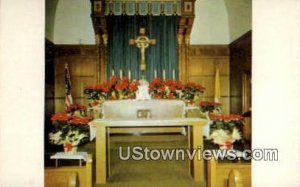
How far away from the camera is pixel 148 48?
12.0m

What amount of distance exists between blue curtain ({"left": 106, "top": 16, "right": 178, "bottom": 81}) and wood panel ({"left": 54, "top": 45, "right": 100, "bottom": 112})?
54 centimetres

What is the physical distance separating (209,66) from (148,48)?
2.12m

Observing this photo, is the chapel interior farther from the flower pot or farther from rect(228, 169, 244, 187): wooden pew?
rect(228, 169, 244, 187): wooden pew

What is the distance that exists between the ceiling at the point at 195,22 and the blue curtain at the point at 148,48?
0.77 meters

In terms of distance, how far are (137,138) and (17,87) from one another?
646 cm

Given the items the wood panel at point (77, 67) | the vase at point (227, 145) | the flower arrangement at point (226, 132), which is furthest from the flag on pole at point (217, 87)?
the vase at point (227, 145)

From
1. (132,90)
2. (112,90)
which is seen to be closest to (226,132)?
(132,90)

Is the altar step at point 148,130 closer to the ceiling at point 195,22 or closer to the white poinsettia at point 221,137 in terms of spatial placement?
the ceiling at point 195,22

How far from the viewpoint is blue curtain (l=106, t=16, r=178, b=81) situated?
11867 millimetres

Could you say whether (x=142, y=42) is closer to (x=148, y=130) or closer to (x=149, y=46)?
(x=149, y=46)

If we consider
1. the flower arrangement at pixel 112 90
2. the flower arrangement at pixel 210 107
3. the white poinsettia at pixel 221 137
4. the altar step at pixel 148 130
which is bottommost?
the altar step at pixel 148 130

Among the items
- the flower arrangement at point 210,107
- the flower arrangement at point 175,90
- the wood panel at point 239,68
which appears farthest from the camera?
the wood panel at point 239,68

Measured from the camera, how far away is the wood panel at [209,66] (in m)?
12.2
